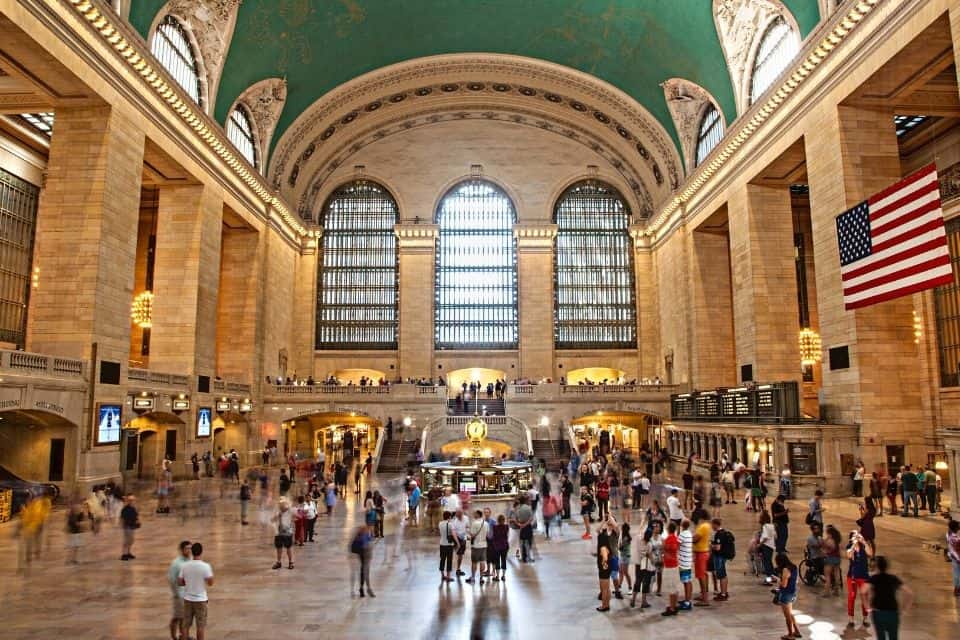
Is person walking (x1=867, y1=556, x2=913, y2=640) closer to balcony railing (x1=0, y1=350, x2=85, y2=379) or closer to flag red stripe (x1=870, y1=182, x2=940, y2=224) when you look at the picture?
flag red stripe (x1=870, y1=182, x2=940, y2=224)

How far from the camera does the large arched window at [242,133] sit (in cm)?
2844

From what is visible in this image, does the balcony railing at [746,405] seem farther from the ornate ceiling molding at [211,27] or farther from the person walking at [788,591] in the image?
the ornate ceiling molding at [211,27]

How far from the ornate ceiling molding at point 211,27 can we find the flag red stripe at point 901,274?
21509 mm

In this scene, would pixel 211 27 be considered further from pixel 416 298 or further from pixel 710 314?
pixel 710 314

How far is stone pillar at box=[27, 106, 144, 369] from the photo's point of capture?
17891 millimetres

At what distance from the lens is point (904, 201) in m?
14.3

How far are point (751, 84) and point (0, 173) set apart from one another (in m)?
26.6

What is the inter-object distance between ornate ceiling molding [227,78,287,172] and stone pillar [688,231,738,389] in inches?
774

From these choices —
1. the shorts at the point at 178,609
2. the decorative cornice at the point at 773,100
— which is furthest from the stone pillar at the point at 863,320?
the shorts at the point at 178,609

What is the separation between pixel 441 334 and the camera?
39.1 metres

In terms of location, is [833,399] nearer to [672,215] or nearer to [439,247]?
[672,215]

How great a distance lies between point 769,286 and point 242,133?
73.0 ft

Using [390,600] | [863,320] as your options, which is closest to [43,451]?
[390,600]

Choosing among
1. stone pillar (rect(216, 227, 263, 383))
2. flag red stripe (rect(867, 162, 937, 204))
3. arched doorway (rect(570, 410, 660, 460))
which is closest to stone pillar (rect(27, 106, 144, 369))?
stone pillar (rect(216, 227, 263, 383))
